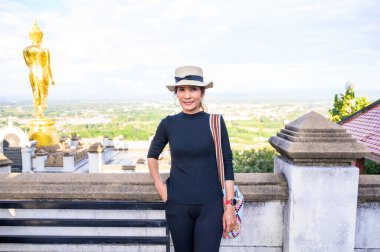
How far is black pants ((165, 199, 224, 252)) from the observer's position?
2285 millimetres

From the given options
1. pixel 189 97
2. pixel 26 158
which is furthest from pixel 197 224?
pixel 26 158

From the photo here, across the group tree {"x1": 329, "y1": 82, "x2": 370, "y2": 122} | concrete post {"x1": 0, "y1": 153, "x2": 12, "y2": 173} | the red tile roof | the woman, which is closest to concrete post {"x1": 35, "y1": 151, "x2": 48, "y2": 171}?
concrete post {"x1": 0, "y1": 153, "x2": 12, "y2": 173}

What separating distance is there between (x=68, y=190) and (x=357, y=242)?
8.92ft

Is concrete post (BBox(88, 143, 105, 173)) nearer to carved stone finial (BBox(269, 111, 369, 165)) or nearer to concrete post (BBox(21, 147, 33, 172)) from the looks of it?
concrete post (BBox(21, 147, 33, 172))

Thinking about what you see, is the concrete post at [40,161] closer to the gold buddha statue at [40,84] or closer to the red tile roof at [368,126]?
the gold buddha statue at [40,84]

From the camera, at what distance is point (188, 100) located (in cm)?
234

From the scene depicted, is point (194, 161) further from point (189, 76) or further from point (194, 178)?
point (189, 76)

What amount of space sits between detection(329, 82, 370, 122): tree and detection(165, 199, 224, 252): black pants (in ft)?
53.8

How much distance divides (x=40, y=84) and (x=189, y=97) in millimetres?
16163

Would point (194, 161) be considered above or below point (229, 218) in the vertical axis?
above

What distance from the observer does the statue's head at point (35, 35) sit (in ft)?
51.9

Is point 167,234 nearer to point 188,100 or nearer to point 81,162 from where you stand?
point 188,100

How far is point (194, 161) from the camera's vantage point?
7.54ft

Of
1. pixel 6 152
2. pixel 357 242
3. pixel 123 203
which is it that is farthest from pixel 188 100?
pixel 6 152
